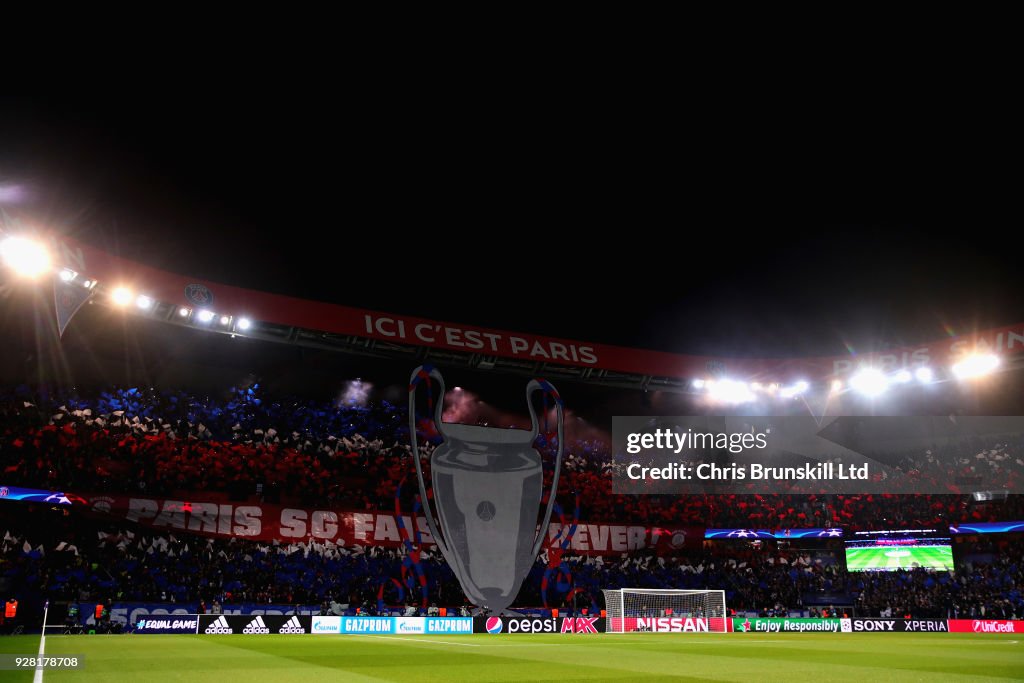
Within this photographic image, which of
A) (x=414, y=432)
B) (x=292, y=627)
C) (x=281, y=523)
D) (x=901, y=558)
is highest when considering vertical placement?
(x=414, y=432)

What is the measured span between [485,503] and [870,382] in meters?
17.0

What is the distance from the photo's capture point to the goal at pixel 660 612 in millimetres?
28188

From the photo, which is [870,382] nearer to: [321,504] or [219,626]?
[321,504]

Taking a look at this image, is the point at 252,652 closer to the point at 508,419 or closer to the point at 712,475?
the point at 508,419

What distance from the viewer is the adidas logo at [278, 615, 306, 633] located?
24078mm

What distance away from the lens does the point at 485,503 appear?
28094mm

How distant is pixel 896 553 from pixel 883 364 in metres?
10.0

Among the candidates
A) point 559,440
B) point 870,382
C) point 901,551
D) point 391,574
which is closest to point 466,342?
point 559,440

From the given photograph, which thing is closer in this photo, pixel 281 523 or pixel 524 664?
pixel 524 664

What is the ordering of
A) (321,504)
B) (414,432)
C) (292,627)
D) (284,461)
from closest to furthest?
(292,627) → (414,432) → (321,504) → (284,461)

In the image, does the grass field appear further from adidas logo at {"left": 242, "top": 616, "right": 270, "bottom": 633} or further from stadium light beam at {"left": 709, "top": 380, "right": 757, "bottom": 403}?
stadium light beam at {"left": 709, "top": 380, "right": 757, "bottom": 403}

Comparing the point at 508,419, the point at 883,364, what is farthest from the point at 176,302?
the point at 883,364

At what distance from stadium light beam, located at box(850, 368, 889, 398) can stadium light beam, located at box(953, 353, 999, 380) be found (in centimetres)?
268

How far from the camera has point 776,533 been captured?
3638 cm
